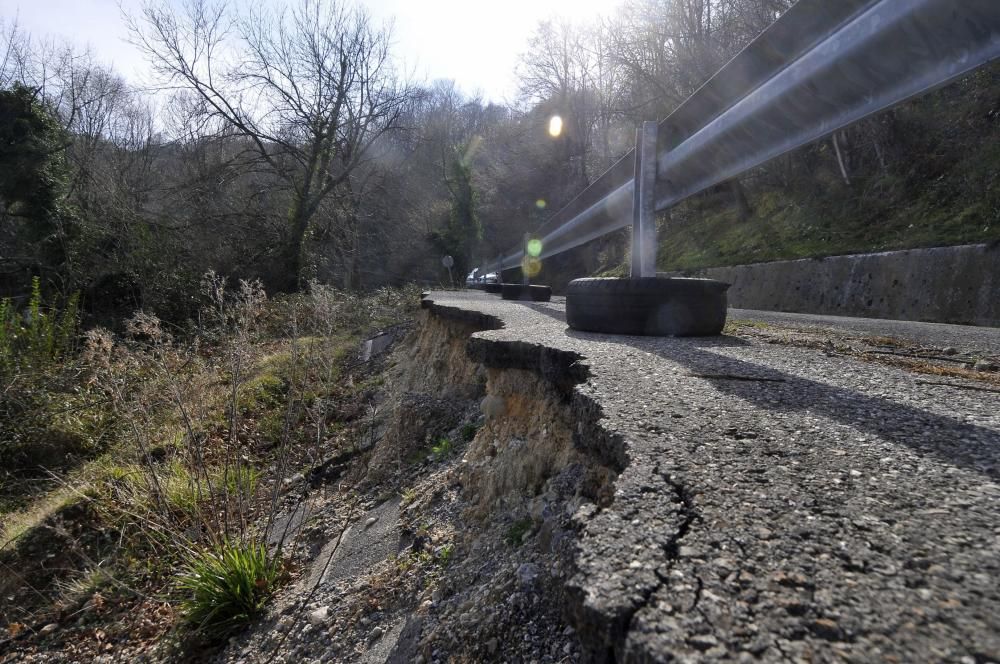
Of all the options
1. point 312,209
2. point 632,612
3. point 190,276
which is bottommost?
point 632,612

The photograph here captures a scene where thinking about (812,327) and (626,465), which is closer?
(626,465)

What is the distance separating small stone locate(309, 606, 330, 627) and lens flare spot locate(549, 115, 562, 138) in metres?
33.0

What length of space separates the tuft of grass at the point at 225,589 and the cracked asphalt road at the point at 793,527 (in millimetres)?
2067

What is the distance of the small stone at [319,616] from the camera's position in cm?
245

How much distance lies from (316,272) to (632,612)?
17.6m

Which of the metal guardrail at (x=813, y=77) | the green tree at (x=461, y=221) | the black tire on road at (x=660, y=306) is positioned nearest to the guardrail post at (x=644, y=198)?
the metal guardrail at (x=813, y=77)

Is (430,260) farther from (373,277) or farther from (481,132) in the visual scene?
(481,132)

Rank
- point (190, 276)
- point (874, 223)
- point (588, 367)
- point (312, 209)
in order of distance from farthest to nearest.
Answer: point (312, 209), point (190, 276), point (874, 223), point (588, 367)

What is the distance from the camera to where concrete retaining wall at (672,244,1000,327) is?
4.86 meters

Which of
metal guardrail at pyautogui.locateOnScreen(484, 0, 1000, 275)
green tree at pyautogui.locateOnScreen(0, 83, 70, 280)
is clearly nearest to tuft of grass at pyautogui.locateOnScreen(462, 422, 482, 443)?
metal guardrail at pyautogui.locateOnScreen(484, 0, 1000, 275)

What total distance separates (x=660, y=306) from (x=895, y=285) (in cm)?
394

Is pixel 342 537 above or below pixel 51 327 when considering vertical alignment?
below

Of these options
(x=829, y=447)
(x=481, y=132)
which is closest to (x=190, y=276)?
(x=829, y=447)

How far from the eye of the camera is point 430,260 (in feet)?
99.8
